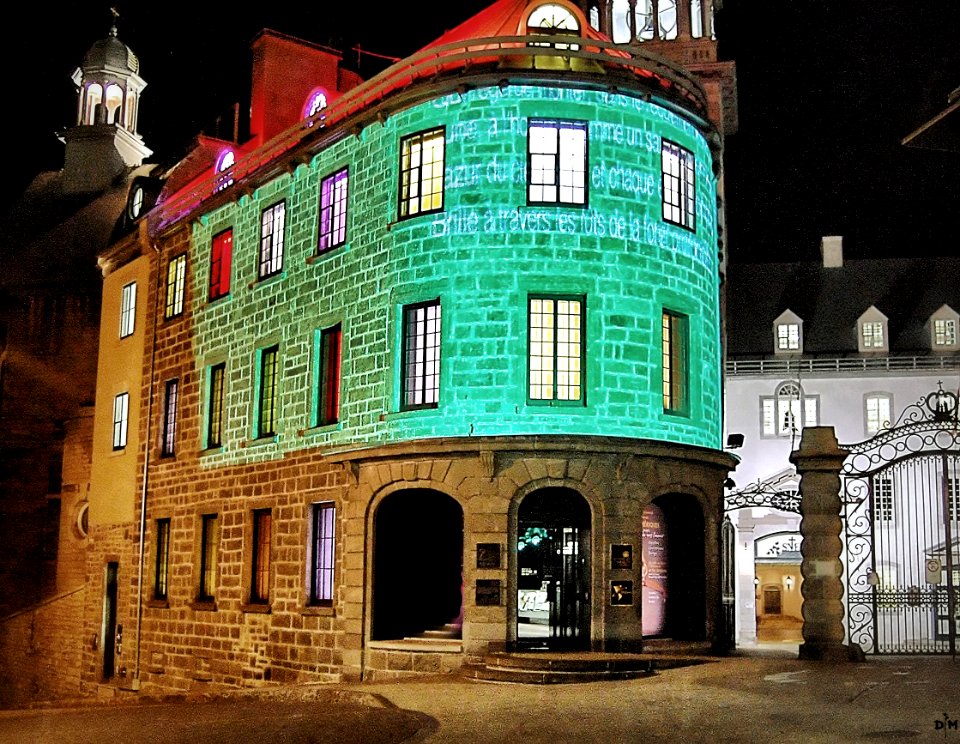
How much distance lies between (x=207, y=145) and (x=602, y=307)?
1594 centimetres

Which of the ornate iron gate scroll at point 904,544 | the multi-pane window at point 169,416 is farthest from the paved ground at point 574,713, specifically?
the multi-pane window at point 169,416

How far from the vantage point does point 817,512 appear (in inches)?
813

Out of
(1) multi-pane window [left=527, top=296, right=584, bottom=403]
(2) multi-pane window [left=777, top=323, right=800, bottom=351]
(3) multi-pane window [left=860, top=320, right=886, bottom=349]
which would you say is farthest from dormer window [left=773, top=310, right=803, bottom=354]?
(1) multi-pane window [left=527, top=296, right=584, bottom=403]

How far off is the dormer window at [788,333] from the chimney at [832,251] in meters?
4.95

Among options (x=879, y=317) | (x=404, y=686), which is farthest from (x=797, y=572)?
(x=404, y=686)

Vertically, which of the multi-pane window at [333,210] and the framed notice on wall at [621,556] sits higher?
the multi-pane window at [333,210]

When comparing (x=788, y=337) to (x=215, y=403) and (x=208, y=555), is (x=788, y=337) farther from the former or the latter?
(x=208, y=555)

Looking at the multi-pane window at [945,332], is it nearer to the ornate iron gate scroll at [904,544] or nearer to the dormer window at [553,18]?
the ornate iron gate scroll at [904,544]

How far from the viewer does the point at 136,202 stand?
3328 centimetres

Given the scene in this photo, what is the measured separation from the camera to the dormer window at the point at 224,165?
90.3 ft

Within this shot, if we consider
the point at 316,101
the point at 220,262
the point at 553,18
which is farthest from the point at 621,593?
the point at 316,101

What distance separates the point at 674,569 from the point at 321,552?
22.1 ft

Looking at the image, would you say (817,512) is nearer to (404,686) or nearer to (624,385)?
(624,385)

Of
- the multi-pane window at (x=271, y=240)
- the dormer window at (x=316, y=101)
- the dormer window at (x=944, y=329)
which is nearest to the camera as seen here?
the multi-pane window at (x=271, y=240)
